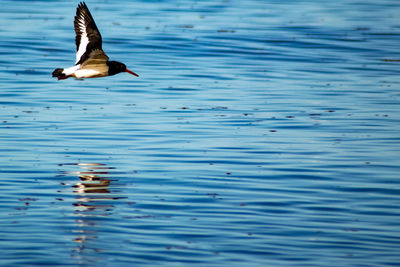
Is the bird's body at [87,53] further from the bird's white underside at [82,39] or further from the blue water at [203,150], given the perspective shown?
the blue water at [203,150]

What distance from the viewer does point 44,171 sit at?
33.6 feet

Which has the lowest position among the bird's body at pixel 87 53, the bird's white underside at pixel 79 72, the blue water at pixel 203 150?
the blue water at pixel 203 150

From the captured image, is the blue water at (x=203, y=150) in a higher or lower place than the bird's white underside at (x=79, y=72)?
lower

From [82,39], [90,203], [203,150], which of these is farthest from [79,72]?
[90,203]

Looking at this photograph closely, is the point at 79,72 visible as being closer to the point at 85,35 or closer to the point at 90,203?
the point at 85,35

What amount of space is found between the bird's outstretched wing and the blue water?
1322 millimetres

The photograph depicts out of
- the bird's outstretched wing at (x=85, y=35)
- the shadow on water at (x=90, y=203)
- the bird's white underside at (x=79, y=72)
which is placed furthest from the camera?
the bird's white underside at (x=79, y=72)

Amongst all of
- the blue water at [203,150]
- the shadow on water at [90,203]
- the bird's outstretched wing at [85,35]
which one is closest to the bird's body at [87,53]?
the bird's outstretched wing at [85,35]

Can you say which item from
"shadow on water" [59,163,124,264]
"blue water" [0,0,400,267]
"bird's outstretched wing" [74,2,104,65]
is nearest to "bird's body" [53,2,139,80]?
"bird's outstretched wing" [74,2,104,65]

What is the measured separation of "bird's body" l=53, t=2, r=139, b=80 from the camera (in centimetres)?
1161

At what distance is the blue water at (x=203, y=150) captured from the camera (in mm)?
7781

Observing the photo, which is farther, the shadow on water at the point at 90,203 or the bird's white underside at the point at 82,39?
the bird's white underside at the point at 82,39

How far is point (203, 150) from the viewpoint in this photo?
37.5 ft

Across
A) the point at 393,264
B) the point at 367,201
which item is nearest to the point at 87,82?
the point at 367,201
